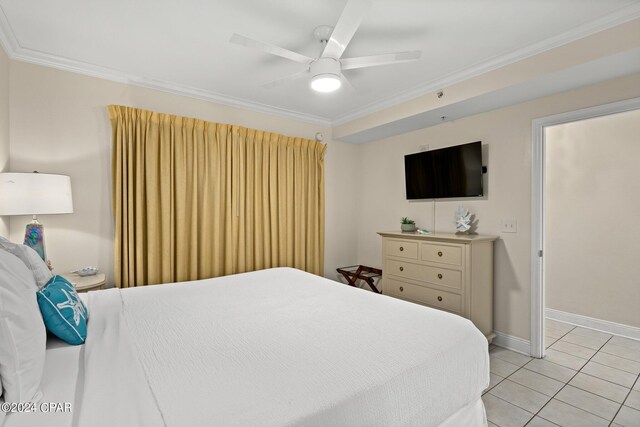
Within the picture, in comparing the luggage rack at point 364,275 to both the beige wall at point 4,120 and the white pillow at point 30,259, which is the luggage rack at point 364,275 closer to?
the white pillow at point 30,259

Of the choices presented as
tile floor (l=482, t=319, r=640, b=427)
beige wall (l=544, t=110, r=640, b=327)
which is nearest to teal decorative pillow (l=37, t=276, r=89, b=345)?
tile floor (l=482, t=319, r=640, b=427)

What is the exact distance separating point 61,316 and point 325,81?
1.97 metres

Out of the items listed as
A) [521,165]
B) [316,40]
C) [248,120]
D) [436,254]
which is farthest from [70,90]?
[521,165]

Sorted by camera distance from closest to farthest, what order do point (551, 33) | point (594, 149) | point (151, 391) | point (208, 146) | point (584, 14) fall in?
point (151, 391) < point (584, 14) < point (551, 33) < point (208, 146) < point (594, 149)

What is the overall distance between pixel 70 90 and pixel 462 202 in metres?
3.91

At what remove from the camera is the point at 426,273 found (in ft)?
10.3

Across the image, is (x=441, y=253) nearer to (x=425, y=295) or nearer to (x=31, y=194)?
(x=425, y=295)

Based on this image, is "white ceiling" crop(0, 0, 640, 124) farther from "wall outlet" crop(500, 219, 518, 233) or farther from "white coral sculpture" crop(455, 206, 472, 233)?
"wall outlet" crop(500, 219, 518, 233)

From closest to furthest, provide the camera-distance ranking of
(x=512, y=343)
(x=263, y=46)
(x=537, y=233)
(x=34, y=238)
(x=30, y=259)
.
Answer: (x=30, y=259)
(x=263, y=46)
(x=34, y=238)
(x=537, y=233)
(x=512, y=343)

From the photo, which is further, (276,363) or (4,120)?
(4,120)

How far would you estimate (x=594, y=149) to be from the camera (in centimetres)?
347

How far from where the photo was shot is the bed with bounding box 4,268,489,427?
92cm

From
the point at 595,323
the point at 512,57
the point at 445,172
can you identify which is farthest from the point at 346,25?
the point at 595,323

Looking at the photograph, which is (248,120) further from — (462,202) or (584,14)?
(584,14)
